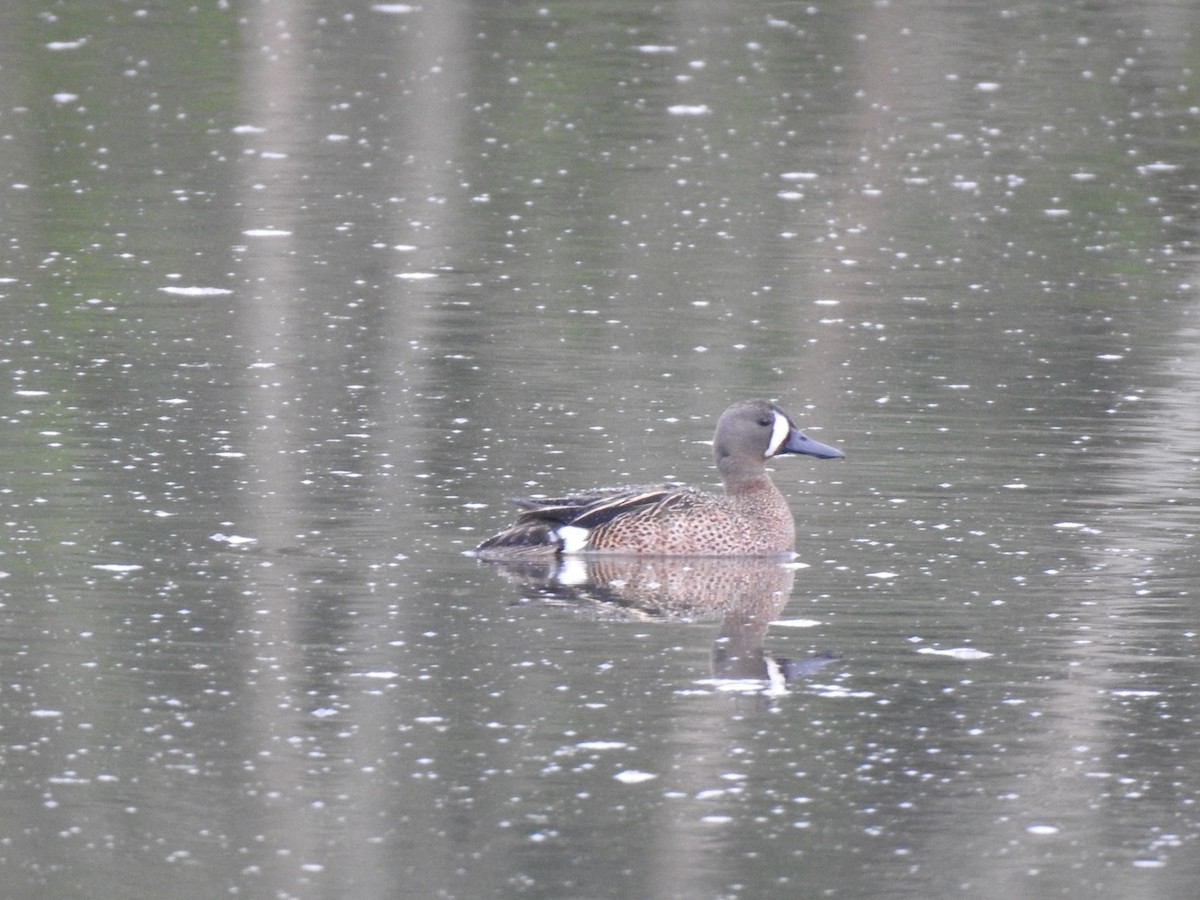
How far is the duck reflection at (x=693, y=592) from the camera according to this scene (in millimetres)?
8406

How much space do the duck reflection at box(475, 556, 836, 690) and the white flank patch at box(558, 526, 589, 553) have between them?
0.05m

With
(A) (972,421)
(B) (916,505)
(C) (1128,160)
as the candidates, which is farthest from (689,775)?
(C) (1128,160)

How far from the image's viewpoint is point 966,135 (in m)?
21.6

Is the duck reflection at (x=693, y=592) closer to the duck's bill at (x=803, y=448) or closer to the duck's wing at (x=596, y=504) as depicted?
the duck's wing at (x=596, y=504)

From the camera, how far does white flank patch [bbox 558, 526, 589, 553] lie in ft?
32.1

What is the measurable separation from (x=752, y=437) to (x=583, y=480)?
919 mm

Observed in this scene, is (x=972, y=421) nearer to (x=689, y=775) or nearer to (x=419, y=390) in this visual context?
(x=419, y=390)

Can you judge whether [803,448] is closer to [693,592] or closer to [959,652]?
[693,592]

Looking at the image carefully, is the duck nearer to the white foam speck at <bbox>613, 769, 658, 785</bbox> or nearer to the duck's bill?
the duck's bill

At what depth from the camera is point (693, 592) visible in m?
9.51

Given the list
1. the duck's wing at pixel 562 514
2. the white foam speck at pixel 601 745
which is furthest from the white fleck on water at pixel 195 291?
the white foam speck at pixel 601 745

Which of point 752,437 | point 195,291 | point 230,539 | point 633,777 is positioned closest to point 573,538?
point 752,437

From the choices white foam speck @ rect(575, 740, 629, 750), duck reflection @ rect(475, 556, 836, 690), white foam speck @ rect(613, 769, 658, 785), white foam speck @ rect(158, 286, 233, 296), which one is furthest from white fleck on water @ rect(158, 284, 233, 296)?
white foam speck @ rect(613, 769, 658, 785)

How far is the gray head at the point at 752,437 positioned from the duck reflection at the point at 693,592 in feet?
1.50
